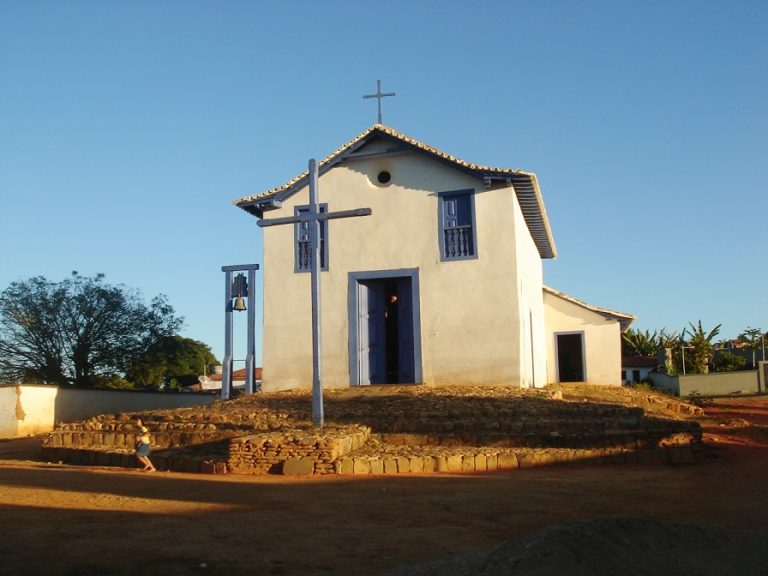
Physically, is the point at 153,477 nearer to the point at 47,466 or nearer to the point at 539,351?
the point at 47,466

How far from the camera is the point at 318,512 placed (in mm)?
8367

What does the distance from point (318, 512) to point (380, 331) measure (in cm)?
1134

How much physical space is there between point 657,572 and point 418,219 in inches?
563

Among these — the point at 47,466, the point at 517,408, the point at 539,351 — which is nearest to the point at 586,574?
the point at 517,408

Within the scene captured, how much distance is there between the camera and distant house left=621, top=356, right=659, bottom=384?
4497 centimetres

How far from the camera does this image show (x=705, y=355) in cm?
3944

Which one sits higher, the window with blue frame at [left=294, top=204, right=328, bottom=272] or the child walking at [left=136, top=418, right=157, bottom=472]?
the window with blue frame at [left=294, top=204, right=328, bottom=272]

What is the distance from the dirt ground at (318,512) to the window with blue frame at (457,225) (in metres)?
7.78

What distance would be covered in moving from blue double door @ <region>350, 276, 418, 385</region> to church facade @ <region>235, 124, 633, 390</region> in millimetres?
30

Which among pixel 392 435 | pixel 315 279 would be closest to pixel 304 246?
pixel 315 279

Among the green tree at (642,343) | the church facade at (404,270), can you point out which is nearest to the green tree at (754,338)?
the green tree at (642,343)

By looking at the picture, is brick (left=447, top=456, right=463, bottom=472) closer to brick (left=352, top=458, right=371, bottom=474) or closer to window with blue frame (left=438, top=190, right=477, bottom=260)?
brick (left=352, top=458, right=371, bottom=474)

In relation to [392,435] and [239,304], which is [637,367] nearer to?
[239,304]

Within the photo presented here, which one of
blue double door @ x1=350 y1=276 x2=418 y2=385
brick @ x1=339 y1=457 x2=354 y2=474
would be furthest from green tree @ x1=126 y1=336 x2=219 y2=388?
brick @ x1=339 y1=457 x2=354 y2=474
